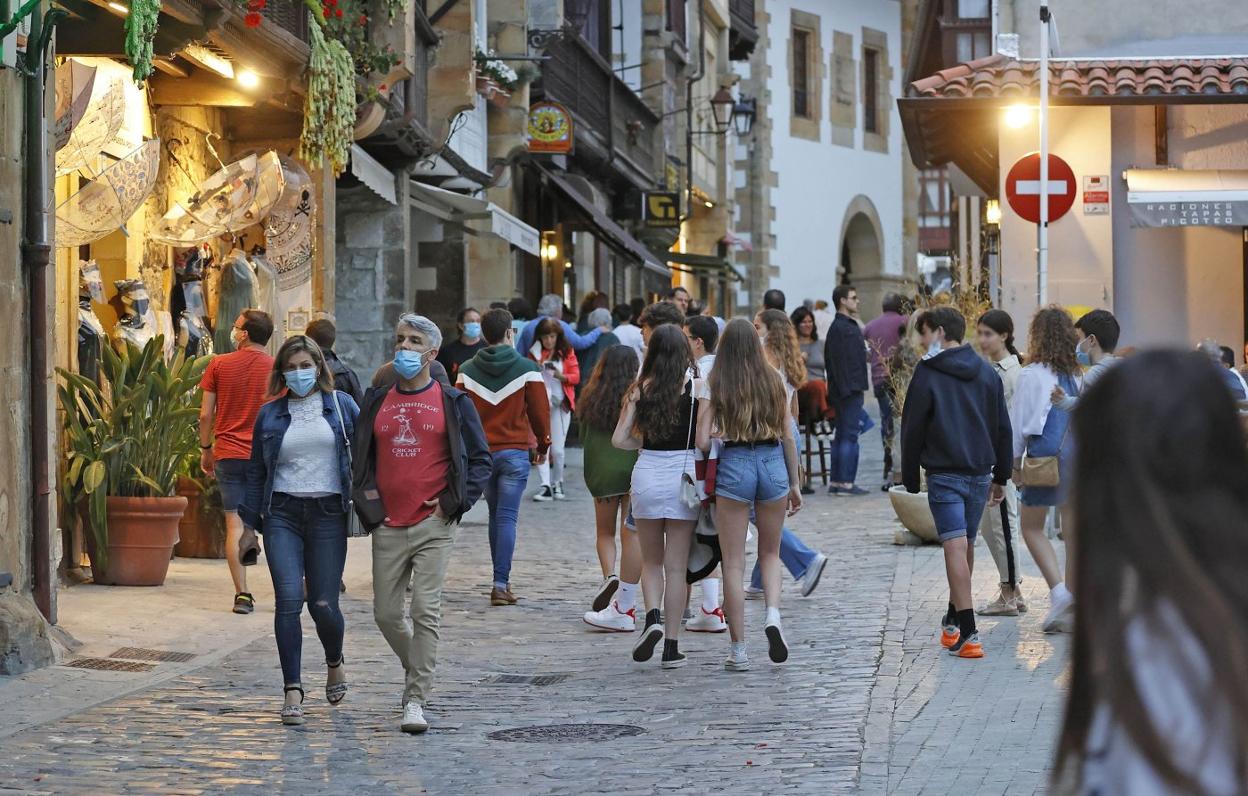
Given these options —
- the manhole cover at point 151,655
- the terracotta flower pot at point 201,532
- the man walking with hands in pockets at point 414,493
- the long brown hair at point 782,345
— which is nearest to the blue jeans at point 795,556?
the long brown hair at point 782,345

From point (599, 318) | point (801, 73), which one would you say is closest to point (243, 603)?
point (599, 318)

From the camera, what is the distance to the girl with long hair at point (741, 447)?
30.9 ft

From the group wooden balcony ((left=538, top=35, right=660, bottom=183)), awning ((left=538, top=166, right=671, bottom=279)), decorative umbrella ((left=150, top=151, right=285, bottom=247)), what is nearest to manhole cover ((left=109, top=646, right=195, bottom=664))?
decorative umbrella ((left=150, top=151, right=285, bottom=247))

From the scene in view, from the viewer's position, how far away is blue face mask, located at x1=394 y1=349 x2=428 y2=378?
8.27 meters

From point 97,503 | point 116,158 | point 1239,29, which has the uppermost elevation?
point 1239,29

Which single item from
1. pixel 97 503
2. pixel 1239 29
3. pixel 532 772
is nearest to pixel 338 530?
pixel 532 772

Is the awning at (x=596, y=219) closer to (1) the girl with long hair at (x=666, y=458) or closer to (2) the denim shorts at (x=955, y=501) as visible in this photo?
(1) the girl with long hair at (x=666, y=458)

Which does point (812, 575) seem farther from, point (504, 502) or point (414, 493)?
point (414, 493)

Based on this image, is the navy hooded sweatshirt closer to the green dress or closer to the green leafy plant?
the green dress

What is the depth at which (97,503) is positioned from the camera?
11.7m

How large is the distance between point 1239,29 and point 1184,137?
1829 millimetres

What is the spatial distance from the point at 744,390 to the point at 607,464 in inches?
73.4

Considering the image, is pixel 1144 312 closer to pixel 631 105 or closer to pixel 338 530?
pixel 338 530

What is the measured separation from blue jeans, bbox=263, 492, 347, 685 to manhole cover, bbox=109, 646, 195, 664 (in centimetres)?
166
